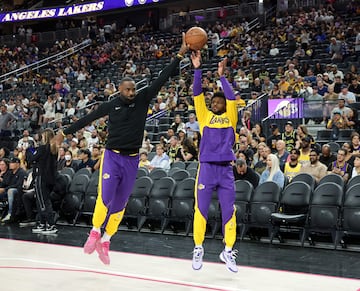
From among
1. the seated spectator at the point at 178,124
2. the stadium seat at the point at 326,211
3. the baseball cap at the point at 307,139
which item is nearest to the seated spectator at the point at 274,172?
the stadium seat at the point at 326,211

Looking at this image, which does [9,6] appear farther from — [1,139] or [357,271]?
[357,271]

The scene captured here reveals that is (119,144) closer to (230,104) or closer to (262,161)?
(230,104)

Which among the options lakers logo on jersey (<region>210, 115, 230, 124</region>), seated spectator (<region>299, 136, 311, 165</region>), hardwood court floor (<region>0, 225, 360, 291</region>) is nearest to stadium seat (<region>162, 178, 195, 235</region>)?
hardwood court floor (<region>0, 225, 360, 291</region>)

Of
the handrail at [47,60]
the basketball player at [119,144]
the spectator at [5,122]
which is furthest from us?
the handrail at [47,60]

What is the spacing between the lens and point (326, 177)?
872 cm

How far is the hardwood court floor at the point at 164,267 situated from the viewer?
5621 mm

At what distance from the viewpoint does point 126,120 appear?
6.08m

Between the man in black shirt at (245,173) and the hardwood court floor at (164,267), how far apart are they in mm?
1099

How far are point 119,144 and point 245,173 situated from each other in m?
3.67

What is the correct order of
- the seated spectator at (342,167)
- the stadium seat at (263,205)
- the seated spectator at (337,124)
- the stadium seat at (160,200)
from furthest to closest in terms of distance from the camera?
the seated spectator at (337,124), the stadium seat at (160,200), the seated spectator at (342,167), the stadium seat at (263,205)

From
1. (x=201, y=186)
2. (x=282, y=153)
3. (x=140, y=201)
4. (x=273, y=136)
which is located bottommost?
(x=140, y=201)

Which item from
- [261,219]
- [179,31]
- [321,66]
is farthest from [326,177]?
[179,31]

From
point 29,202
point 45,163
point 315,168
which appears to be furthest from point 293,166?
point 29,202

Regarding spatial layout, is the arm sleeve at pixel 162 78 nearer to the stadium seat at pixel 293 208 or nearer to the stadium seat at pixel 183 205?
the stadium seat at pixel 293 208
